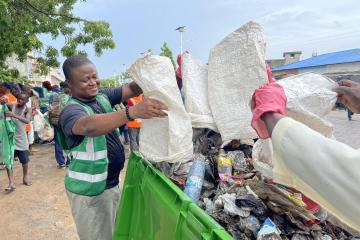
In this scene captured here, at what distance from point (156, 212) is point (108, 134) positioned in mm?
853

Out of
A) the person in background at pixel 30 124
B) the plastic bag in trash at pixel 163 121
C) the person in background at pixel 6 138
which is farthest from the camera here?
the person in background at pixel 30 124

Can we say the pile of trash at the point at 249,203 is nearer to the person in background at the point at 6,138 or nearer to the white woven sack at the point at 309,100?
the white woven sack at the point at 309,100

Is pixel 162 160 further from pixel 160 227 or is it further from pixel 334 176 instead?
pixel 334 176

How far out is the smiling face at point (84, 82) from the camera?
2.43 m

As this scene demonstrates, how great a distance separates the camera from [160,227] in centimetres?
187

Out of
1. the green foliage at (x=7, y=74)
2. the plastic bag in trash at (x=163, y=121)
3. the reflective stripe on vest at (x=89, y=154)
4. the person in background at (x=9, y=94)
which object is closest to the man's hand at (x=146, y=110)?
the plastic bag in trash at (x=163, y=121)

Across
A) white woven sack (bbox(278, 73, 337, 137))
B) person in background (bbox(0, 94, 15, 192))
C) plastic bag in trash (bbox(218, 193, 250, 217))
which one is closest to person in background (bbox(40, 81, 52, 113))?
person in background (bbox(0, 94, 15, 192))

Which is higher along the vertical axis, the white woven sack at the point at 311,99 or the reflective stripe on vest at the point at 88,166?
the white woven sack at the point at 311,99

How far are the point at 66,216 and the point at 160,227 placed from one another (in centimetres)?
328

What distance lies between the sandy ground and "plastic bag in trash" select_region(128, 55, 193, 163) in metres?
2.51

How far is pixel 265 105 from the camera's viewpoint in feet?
3.82

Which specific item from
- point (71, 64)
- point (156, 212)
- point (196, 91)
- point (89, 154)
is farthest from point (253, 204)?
point (71, 64)

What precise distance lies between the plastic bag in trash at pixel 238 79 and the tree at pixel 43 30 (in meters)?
6.63

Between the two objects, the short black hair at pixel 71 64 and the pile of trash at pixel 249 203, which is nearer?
the pile of trash at pixel 249 203
